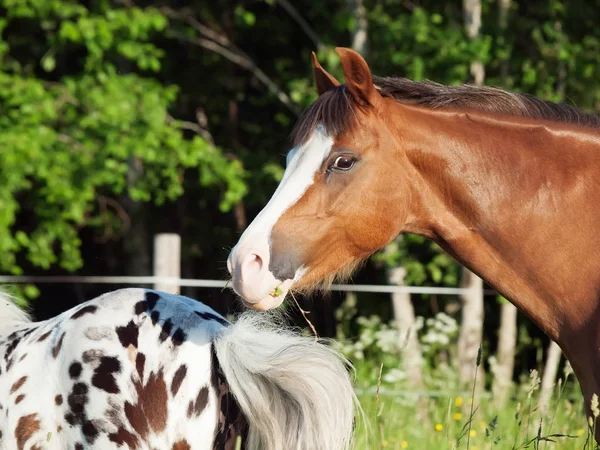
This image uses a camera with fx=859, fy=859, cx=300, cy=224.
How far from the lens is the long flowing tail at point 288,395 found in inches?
93.4

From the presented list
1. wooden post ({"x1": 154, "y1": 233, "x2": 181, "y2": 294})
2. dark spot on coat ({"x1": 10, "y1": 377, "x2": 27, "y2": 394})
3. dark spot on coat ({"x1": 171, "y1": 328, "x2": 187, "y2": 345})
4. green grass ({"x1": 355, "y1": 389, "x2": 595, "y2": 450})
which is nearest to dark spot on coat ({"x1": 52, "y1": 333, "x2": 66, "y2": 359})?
dark spot on coat ({"x1": 10, "y1": 377, "x2": 27, "y2": 394})

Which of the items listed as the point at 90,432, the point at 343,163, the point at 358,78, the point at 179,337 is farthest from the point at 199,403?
the point at 358,78

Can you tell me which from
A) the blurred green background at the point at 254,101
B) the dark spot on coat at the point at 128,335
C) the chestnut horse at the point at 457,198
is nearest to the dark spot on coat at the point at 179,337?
the dark spot on coat at the point at 128,335

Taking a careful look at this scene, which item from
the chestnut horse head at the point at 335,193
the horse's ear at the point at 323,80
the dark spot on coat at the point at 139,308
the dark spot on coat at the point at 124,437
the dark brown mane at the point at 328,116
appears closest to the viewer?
the dark spot on coat at the point at 124,437

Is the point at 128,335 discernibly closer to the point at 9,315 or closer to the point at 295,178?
the point at 9,315

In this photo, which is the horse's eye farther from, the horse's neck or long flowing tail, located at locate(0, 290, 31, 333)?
long flowing tail, located at locate(0, 290, 31, 333)

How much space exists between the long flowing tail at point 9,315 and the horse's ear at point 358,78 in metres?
1.33

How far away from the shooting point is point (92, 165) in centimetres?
830

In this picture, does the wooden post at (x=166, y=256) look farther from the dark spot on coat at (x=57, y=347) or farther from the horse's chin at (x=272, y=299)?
the dark spot on coat at (x=57, y=347)

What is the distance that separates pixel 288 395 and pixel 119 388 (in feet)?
1.54

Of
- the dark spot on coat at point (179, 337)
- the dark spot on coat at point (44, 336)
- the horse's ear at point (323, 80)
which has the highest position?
the horse's ear at point (323, 80)

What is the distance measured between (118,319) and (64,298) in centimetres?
1101

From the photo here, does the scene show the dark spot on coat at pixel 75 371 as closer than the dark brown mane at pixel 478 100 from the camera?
Yes

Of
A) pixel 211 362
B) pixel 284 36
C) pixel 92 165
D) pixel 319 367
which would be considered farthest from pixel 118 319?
pixel 284 36
